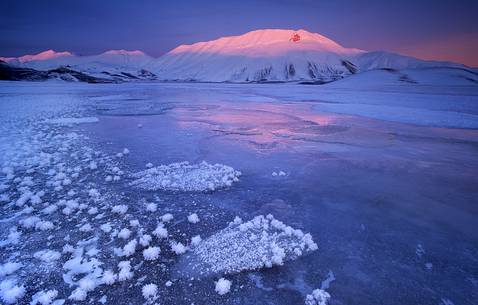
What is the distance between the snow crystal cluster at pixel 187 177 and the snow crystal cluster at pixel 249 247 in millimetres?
1849

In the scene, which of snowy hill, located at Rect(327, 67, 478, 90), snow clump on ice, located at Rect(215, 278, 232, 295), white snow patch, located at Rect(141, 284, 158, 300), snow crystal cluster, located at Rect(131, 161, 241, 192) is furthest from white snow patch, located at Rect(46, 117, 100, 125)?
snowy hill, located at Rect(327, 67, 478, 90)

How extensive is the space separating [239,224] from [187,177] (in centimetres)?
254

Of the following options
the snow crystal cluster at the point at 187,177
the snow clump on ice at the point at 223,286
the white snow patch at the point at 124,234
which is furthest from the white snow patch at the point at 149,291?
the snow crystal cluster at the point at 187,177

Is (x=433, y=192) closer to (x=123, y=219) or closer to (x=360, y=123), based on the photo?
(x=123, y=219)

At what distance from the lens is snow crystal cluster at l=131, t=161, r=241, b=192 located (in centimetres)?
657

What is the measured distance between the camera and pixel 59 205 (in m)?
5.61

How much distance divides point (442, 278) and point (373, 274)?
870 millimetres

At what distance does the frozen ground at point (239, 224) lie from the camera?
3.57 m

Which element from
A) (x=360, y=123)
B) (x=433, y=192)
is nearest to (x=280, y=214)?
(x=433, y=192)

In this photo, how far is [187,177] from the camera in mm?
7066

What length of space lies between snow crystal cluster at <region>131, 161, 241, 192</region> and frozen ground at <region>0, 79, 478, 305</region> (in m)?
0.05

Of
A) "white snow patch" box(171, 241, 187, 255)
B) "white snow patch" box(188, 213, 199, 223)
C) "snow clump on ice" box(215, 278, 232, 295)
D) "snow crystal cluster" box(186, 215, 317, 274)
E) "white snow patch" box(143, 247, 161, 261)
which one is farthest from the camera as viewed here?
"white snow patch" box(188, 213, 199, 223)

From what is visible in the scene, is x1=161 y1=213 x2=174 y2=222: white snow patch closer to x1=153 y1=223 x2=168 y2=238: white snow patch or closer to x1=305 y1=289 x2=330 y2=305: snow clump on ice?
x1=153 y1=223 x2=168 y2=238: white snow patch

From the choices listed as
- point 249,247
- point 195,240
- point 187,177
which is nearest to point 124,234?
point 195,240
